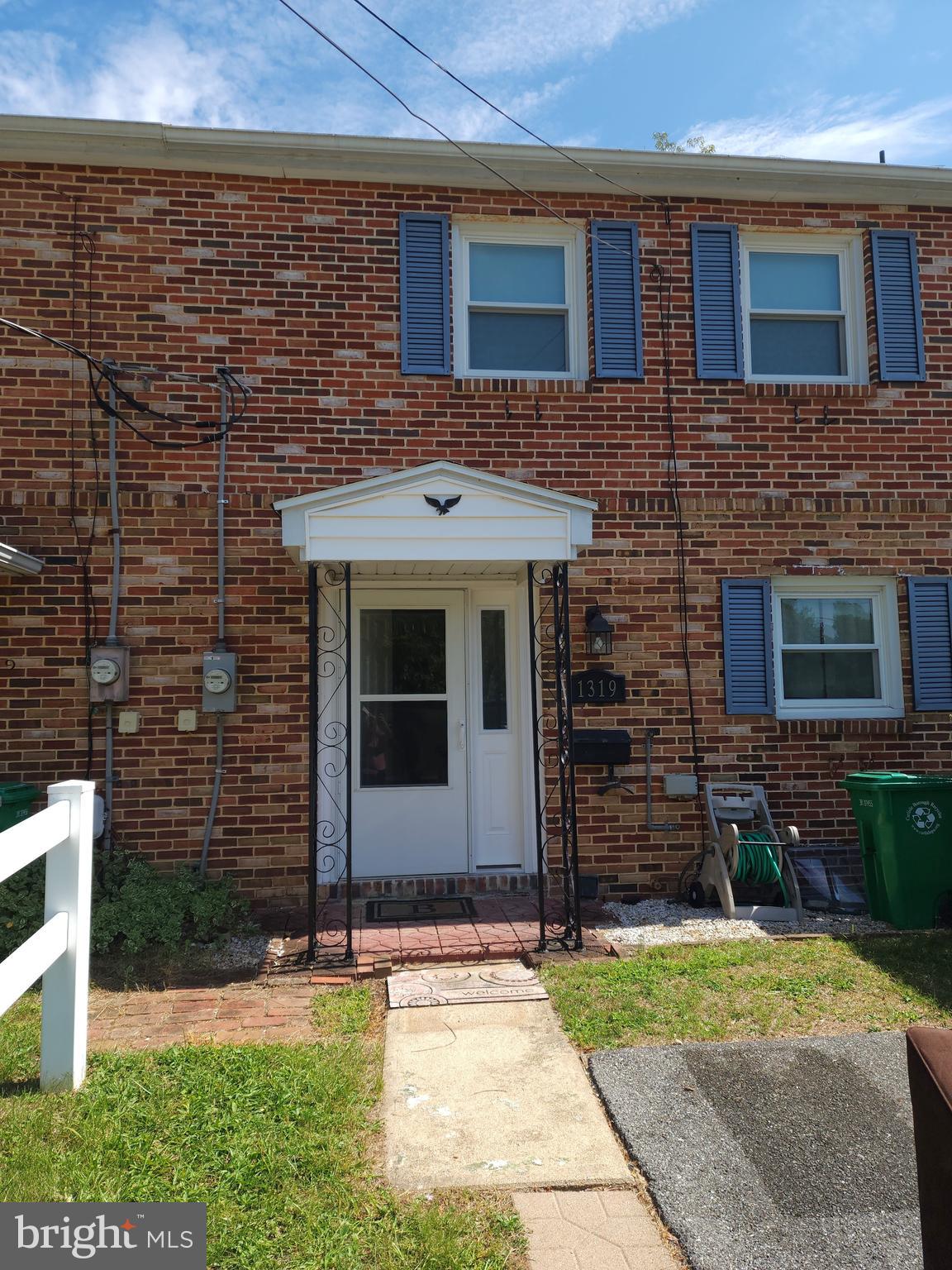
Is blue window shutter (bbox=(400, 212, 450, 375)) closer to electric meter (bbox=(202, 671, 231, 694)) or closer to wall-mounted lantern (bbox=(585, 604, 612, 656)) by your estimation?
wall-mounted lantern (bbox=(585, 604, 612, 656))

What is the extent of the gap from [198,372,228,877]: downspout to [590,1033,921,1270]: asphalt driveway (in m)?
3.26

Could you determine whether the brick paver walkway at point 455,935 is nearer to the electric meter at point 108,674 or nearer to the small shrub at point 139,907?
the small shrub at point 139,907

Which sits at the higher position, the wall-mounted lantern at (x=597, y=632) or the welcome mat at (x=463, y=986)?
the wall-mounted lantern at (x=597, y=632)

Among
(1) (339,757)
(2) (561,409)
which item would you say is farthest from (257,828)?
(2) (561,409)

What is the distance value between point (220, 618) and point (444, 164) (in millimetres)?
3666

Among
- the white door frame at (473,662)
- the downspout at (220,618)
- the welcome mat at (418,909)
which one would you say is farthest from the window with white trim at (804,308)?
the welcome mat at (418,909)

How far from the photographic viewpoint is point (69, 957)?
3.49 meters

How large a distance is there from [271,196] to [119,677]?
361 cm

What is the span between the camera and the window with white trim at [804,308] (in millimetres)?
6984

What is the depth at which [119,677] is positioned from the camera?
5859 millimetres

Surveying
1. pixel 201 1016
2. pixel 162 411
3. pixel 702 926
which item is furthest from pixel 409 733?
pixel 162 411

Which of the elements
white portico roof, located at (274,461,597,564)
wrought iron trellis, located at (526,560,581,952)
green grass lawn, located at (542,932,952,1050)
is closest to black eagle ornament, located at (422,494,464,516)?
white portico roof, located at (274,461,597,564)

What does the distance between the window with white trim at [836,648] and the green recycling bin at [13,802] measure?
525 centimetres

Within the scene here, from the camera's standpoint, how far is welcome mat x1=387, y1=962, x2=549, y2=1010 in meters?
4.45
